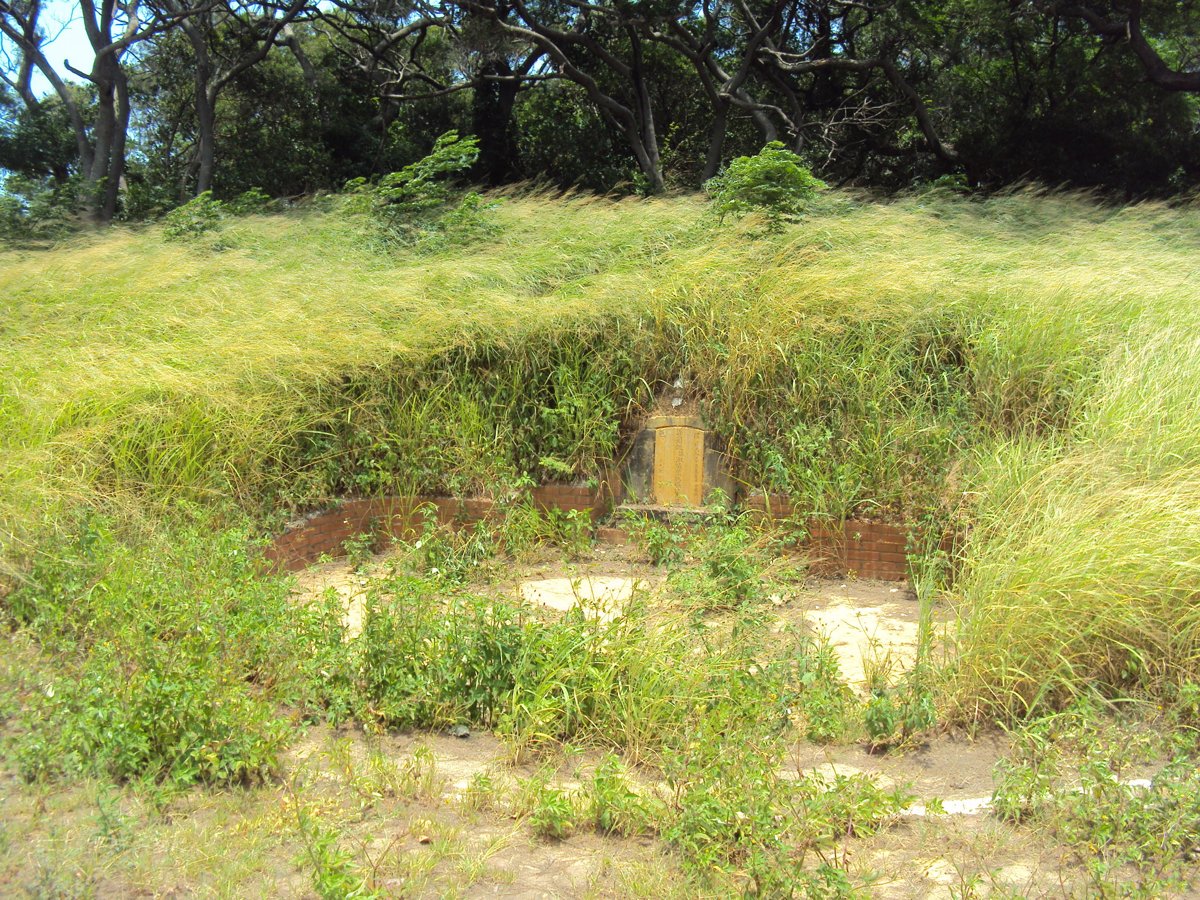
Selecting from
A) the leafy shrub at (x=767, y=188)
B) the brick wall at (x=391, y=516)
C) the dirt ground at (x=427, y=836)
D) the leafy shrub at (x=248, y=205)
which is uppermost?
the leafy shrub at (x=248, y=205)

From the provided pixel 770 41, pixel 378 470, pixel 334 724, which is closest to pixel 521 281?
pixel 378 470

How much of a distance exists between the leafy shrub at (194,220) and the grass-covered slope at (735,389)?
184 centimetres

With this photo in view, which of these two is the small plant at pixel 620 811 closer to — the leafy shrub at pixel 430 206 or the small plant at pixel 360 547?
the small plant at pixel 360 547

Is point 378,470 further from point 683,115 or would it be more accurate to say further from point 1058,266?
point 683,115

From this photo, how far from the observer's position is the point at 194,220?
38.8 ft

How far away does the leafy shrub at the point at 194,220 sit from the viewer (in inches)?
452

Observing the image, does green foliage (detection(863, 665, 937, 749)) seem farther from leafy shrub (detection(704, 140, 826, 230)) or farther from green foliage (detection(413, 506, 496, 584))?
leafy shrub (detection(704, 140, 826, 230))

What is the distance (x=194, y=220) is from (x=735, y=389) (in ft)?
24.5

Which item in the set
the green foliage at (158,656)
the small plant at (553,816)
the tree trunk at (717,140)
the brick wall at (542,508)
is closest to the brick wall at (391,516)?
the brick wall at (542,508)

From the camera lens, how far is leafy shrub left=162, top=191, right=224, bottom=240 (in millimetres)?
11470

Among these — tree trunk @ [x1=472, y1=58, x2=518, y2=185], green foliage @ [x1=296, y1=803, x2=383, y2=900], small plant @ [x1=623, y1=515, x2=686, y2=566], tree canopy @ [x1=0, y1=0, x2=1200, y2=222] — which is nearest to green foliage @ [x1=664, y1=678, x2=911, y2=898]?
green foliage @ [x1=296, y1=803, x2=383, y2=900]

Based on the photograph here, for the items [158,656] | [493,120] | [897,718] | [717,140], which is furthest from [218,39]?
[897,718]

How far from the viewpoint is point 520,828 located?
352 cm

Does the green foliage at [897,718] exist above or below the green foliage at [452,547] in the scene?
below
